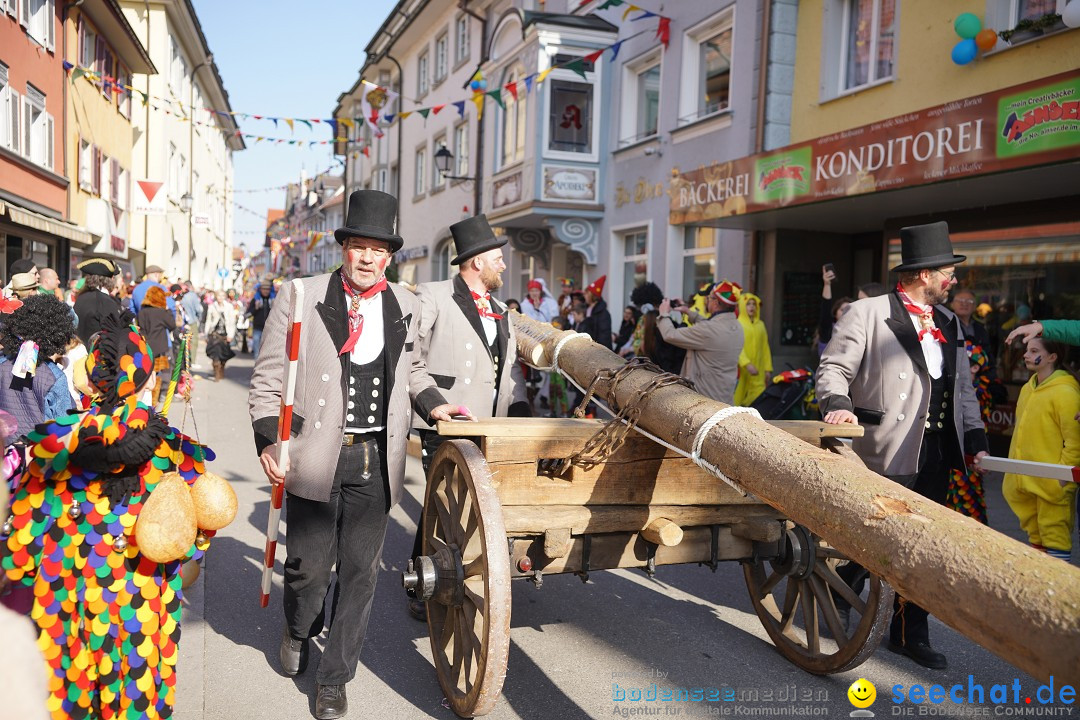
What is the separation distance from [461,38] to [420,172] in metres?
4.78

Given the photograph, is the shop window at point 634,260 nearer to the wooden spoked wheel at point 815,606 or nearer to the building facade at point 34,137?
the building facade at point 34,137

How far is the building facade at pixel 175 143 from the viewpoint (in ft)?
75.2

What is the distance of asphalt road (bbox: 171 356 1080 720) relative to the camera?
3273 mm

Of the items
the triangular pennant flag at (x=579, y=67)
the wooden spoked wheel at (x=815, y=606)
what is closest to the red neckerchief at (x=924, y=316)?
the wooden spoked wheel at (x=815, y=606)

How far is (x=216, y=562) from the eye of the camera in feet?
16.3

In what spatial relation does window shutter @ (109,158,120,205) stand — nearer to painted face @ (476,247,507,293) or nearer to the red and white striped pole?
painted face @ (476,247,507,293)

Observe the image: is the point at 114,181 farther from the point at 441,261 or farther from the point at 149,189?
the point at 441,261

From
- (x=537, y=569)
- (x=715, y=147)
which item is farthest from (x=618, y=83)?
(x=537, y=569)

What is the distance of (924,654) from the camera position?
12.3 feet

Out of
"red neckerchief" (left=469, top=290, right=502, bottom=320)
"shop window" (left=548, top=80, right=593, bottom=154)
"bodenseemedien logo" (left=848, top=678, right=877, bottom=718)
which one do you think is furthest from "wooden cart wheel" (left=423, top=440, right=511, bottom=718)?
"shop window" (left=548, top=80, right=593, bottom=154)

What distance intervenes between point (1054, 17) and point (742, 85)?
4.44 meters

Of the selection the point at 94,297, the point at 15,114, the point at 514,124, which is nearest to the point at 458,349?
the point at 94,297

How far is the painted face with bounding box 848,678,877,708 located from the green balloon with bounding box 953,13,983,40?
7.41 meters

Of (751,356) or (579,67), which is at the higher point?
(579,67)
